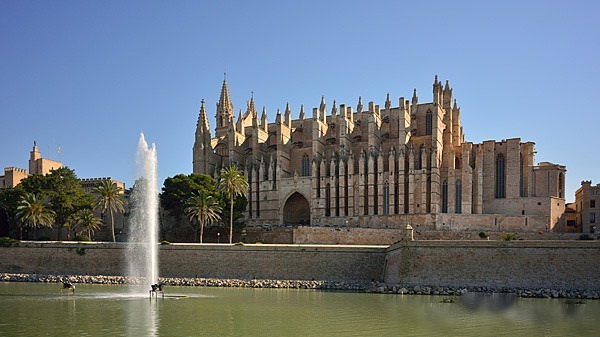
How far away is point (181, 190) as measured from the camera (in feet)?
194

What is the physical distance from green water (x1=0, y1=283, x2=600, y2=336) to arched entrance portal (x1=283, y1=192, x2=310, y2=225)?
110ft

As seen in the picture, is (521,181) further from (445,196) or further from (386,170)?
(386,170)

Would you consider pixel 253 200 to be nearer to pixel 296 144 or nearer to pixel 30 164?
pixel 296 144

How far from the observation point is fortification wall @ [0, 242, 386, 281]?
42312mm

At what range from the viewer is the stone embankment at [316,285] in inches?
1336

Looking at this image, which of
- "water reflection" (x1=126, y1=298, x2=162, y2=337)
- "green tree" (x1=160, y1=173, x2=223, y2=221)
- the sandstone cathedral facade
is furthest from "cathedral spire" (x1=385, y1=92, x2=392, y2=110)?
"water reflection" (x1=126, y1=298, x2=162, y2=337)

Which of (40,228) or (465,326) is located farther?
(40,228)

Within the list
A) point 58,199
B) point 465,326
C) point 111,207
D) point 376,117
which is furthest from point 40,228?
point 465,326

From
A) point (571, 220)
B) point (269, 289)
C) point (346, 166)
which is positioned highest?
point (346, 166)

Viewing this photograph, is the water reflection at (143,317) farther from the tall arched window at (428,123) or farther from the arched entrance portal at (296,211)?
the tall arched window at (428,123)

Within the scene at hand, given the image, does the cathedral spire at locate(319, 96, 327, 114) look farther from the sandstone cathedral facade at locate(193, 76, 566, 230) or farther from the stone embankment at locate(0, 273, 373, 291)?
the stone embankment at locate(0, 273, 373, 291)

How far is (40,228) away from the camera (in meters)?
61.2

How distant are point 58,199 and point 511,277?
37.7m

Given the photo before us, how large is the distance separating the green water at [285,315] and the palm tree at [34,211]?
16991 mm
